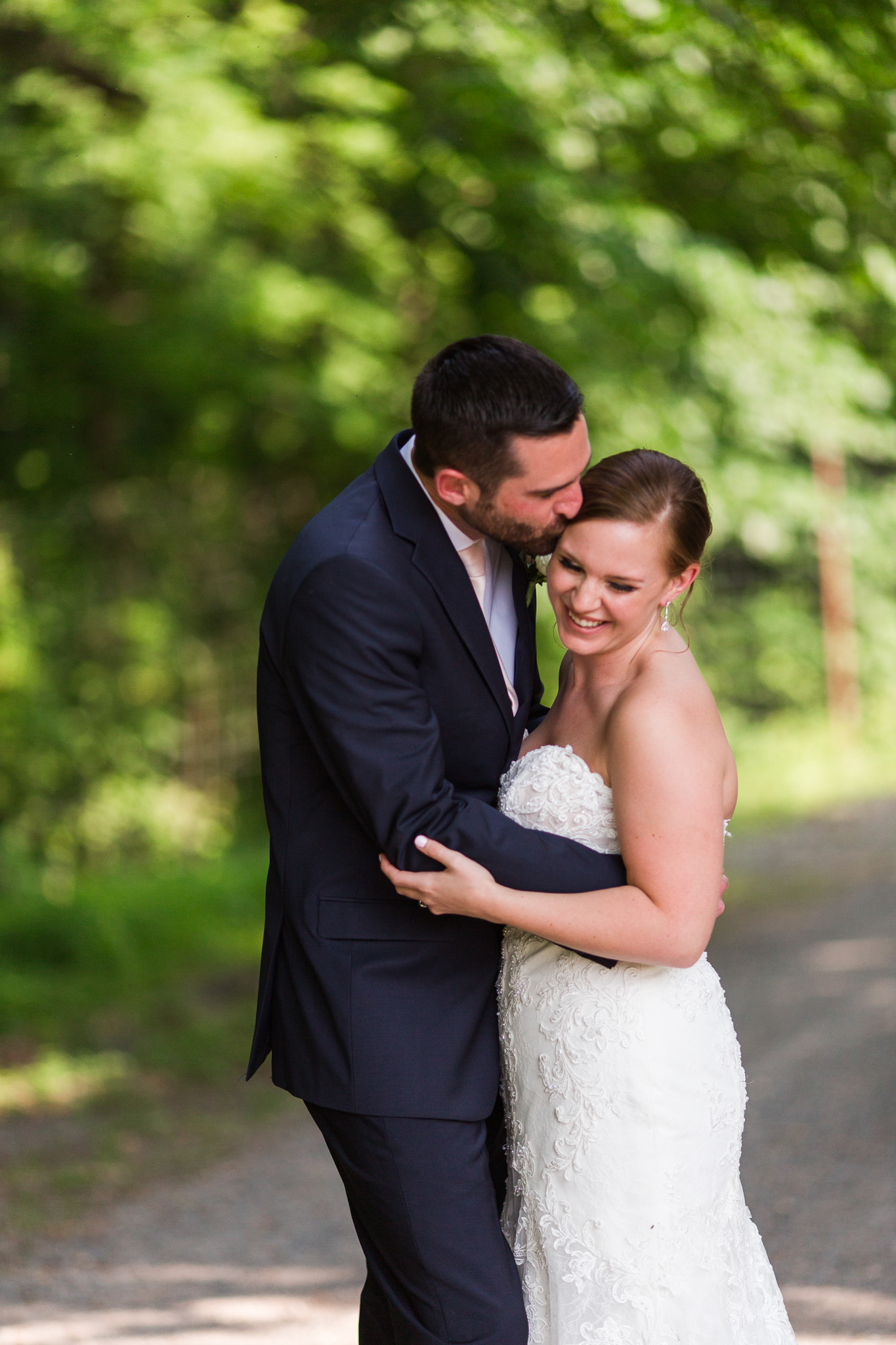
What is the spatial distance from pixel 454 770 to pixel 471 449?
0.57 m

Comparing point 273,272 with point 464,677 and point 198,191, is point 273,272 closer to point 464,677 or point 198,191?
point 198,191

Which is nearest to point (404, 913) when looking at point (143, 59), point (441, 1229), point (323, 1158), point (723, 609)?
point (441, 1229)

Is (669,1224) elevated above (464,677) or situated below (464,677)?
below

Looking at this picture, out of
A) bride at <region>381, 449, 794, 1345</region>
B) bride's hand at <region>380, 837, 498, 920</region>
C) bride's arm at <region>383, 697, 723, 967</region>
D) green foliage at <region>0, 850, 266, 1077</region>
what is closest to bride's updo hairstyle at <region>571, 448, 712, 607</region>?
bride at <region>381, 449, 794, 1345</region>

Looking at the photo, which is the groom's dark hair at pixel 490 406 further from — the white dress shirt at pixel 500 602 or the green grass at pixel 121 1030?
the green grass at pixel 121 1030

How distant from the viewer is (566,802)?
2453mm

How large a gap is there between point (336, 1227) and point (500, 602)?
2560 millimetres

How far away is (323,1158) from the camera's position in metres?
4.90

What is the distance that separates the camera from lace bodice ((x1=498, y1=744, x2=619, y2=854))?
2443 mm

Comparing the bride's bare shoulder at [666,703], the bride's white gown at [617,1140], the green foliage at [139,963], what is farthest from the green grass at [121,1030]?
the bride's bare shoulder at [666,703]

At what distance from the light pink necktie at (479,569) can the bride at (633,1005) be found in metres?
0.15

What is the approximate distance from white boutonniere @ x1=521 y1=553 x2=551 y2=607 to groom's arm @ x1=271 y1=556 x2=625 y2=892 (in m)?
0.43

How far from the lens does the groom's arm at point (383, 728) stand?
221cm

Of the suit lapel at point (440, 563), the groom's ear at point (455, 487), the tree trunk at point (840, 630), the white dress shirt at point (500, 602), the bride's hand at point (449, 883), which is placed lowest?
the tree trunk at point (840, 630)
